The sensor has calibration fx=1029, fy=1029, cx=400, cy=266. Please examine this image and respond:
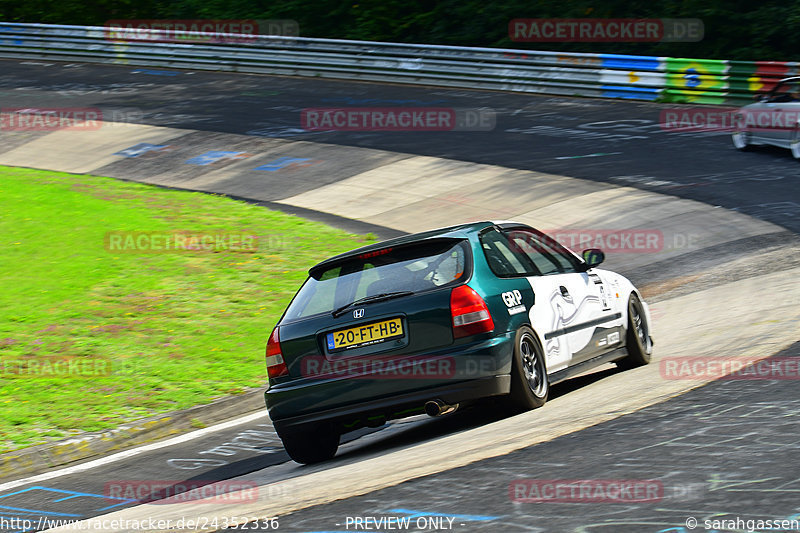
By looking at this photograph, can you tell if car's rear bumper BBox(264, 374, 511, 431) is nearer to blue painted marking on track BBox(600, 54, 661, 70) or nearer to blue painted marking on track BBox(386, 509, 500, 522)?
blue painted marking on track BBox(386, 509, 500, 522)

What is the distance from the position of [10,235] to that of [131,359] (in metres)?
6.23

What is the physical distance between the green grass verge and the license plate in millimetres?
2798

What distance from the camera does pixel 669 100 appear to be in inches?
984

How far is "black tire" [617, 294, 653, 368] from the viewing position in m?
8.84

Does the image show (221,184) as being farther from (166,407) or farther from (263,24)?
(263,24)

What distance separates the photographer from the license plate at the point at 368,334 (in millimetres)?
6926

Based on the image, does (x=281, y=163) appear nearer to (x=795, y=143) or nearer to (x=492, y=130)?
(x=492, y=130)

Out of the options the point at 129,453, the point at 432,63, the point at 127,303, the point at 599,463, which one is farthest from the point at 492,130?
the point at 599,463

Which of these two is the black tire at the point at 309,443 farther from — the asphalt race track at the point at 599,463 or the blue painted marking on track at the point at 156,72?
the blue painted marking on track at the point at 156,72

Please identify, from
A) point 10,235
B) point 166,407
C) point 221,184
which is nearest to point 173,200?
point 221,184

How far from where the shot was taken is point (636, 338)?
8.87 metres

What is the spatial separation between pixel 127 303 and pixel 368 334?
6.31 metres

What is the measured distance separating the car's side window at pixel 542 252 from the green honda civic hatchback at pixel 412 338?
22 cm

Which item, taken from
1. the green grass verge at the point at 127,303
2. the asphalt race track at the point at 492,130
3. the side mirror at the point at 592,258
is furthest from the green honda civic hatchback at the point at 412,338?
the asphalt race track at the point at 492,130
